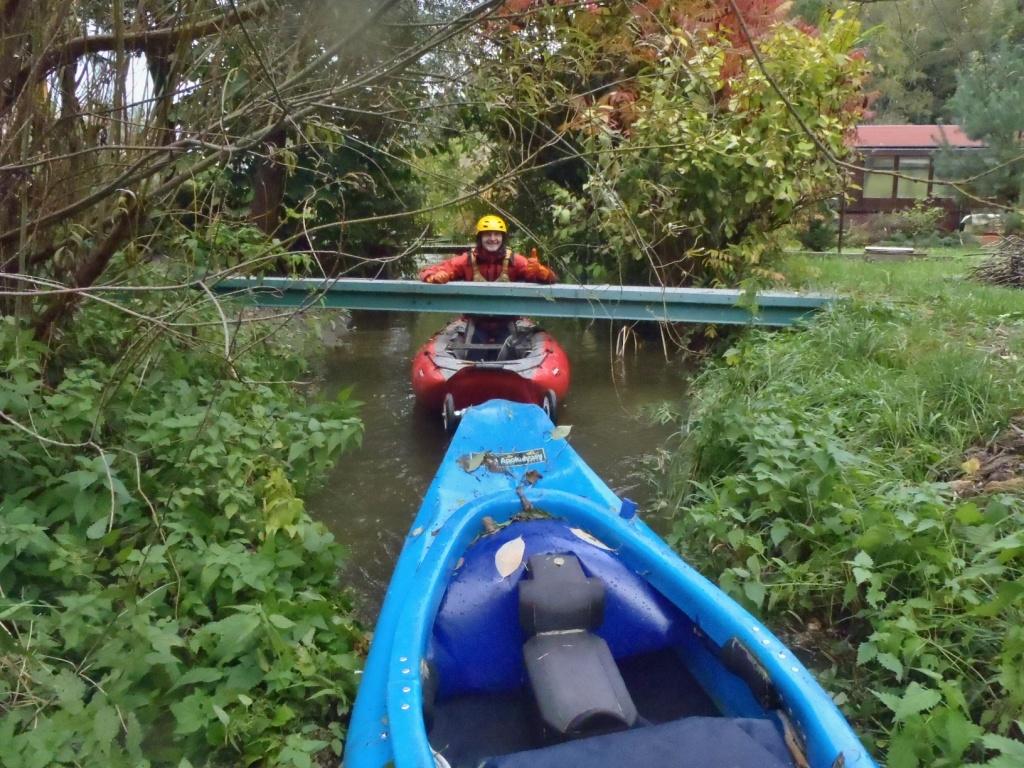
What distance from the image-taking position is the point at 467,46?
3.85 meters

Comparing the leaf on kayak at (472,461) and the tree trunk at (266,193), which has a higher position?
the tree trunk at (266,193)

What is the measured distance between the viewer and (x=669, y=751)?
170 cm

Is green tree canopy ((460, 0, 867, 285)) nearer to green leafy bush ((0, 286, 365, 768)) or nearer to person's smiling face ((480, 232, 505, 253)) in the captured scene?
person's smiling face ((480, 232, 505, 253))

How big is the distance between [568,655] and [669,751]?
0.55m

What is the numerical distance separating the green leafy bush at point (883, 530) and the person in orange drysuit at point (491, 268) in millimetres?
2259

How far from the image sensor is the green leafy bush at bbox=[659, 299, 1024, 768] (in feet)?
7.54

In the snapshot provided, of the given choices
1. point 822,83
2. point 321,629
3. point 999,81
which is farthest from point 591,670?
point 999,81

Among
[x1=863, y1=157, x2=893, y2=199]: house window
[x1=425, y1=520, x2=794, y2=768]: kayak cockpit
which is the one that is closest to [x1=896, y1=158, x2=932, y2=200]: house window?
[x1=863, y1=157, x2=893, y2=199]: house window

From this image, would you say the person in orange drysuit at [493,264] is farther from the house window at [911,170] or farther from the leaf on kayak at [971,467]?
the house window at [911,170]

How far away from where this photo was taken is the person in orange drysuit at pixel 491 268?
6.60m

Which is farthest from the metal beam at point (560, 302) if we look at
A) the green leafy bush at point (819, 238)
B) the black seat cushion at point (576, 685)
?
the green leafy bush at point (819, 238)

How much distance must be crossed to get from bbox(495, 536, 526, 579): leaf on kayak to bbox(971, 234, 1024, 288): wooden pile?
21.0 ft

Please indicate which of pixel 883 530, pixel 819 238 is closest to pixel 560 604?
pixel 883 530

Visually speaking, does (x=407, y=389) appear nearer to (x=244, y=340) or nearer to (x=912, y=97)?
(x=244, y=340)
